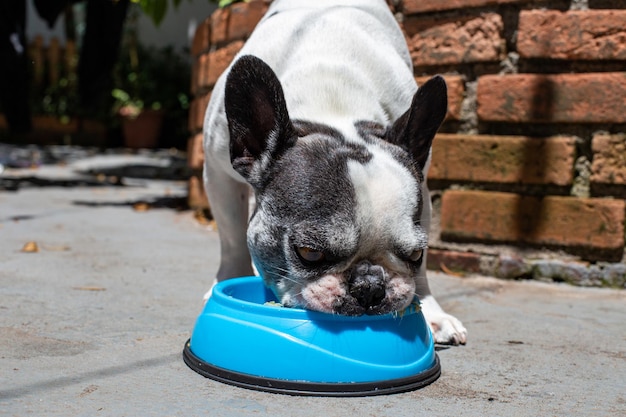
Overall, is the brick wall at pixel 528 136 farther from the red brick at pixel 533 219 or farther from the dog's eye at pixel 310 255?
the dog's eye at pixel 310 255

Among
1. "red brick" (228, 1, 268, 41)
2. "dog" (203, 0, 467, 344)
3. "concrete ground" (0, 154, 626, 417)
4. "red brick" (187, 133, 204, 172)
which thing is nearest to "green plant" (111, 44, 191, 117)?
"red brick" (187, 133, 204, 172)

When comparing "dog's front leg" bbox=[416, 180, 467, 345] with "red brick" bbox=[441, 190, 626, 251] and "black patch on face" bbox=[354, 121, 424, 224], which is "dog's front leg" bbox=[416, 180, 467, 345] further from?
"red brick" bbox=[441, 190, 626, 251]

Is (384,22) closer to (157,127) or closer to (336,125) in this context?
(336,125)

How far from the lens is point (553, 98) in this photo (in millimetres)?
4203

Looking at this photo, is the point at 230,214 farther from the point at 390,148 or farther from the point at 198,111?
the point at 198,111

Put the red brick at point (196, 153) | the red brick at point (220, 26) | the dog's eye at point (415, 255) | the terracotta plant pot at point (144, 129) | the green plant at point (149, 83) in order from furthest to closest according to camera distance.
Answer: the green plant at point (149, 83)
the terracotta plant pot at point (144, 129)
the red brick at point (196, 153)
the red brick at point (220, 26)
the dog's eye at point (415, 255)

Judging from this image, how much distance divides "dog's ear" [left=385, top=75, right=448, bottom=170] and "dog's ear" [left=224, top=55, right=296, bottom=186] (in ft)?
1.24

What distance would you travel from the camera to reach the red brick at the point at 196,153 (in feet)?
19.6

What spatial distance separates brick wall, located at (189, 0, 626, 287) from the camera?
4.13 meters

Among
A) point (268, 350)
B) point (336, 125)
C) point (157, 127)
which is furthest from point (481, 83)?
point (157, 127)

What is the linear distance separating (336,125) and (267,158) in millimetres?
283

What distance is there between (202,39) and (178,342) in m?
3.79

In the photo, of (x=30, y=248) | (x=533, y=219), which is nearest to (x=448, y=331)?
(x=533, y=219)

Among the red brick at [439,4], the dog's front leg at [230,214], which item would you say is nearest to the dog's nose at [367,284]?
the dog's front leg at [230,214]
